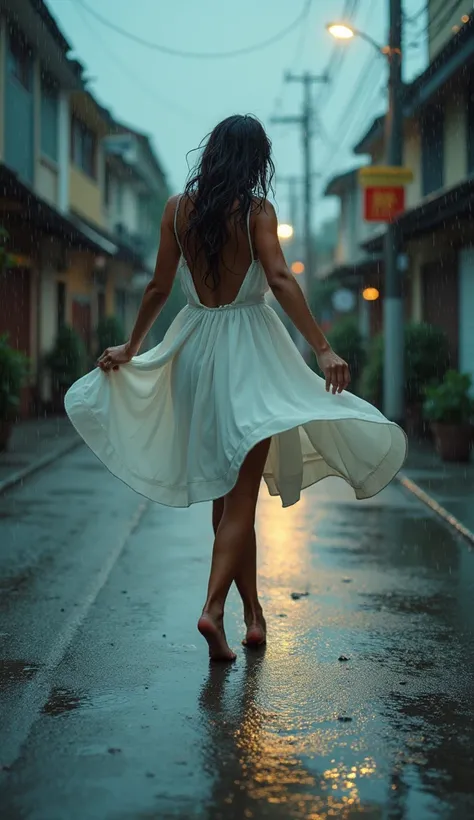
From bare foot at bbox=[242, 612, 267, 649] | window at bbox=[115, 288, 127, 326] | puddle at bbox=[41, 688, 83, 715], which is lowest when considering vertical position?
puddle at bbox=[41, 688, 83, 715]

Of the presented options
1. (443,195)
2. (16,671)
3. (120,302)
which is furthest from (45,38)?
(120,302)

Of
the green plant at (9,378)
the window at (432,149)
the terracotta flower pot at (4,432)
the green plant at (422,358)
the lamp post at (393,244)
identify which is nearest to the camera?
the green plant at (9,378)

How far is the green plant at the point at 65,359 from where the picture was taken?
22578 millimetres

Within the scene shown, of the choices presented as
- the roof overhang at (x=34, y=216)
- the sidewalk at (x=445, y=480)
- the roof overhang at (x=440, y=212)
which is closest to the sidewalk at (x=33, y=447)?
the roof overhang at (x=34, y=216)

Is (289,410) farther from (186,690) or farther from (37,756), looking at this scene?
(37,756)

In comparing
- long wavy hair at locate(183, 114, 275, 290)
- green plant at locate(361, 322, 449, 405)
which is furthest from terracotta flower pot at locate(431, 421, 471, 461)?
long wavy hair at locate(183, 114, 275, 290)

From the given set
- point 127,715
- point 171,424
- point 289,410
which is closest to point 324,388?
point 289,410

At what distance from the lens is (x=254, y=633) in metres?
4.83

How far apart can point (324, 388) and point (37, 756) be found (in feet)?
6.16

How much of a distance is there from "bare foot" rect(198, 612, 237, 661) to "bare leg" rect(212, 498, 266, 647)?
291 millimetres

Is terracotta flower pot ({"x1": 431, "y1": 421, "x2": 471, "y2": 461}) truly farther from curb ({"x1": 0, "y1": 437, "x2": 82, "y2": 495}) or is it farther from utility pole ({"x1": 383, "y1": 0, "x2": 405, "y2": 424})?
curb ({"x1": 0, "y1": 437, "x2": 82, "y2": 495})

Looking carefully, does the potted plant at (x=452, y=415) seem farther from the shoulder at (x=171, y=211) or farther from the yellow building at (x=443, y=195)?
the shoulder at (x=171, y=211)

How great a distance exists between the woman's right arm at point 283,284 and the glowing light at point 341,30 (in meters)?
14.0

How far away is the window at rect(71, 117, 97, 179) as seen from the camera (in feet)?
90.6
